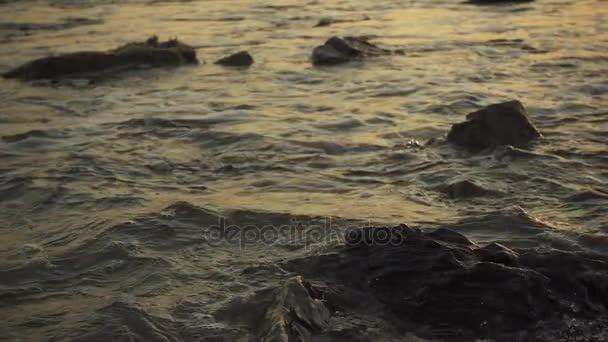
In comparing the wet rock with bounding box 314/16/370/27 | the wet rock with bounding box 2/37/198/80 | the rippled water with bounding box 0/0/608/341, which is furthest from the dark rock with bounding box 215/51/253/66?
the wet rock with bounding box 314/16/370/27

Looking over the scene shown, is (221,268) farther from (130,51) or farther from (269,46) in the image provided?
(269,46)

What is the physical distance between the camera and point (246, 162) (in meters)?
6.23

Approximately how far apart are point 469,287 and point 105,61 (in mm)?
7697

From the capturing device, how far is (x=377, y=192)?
17.8ft

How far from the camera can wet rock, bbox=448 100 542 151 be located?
6.34 m

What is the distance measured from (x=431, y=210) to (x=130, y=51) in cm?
648

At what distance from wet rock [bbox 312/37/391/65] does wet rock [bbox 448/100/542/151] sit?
3968 millimetres

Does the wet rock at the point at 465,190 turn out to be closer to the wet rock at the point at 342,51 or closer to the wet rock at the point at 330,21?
the wet rock at the point at 342,51

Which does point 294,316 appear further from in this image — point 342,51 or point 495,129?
point 342,51

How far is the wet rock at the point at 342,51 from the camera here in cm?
1036

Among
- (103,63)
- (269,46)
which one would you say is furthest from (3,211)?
(269,46)

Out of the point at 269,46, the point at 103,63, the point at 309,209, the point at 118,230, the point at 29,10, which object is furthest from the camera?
the point at 29,10

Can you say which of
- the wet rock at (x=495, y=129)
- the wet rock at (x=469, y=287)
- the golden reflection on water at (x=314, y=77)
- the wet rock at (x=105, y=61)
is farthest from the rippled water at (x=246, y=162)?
the wet rock at (x=469, y=287)

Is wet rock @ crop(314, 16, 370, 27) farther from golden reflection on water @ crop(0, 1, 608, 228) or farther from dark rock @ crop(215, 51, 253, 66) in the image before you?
dark rock @ crop(215, 51, 253, 66)
